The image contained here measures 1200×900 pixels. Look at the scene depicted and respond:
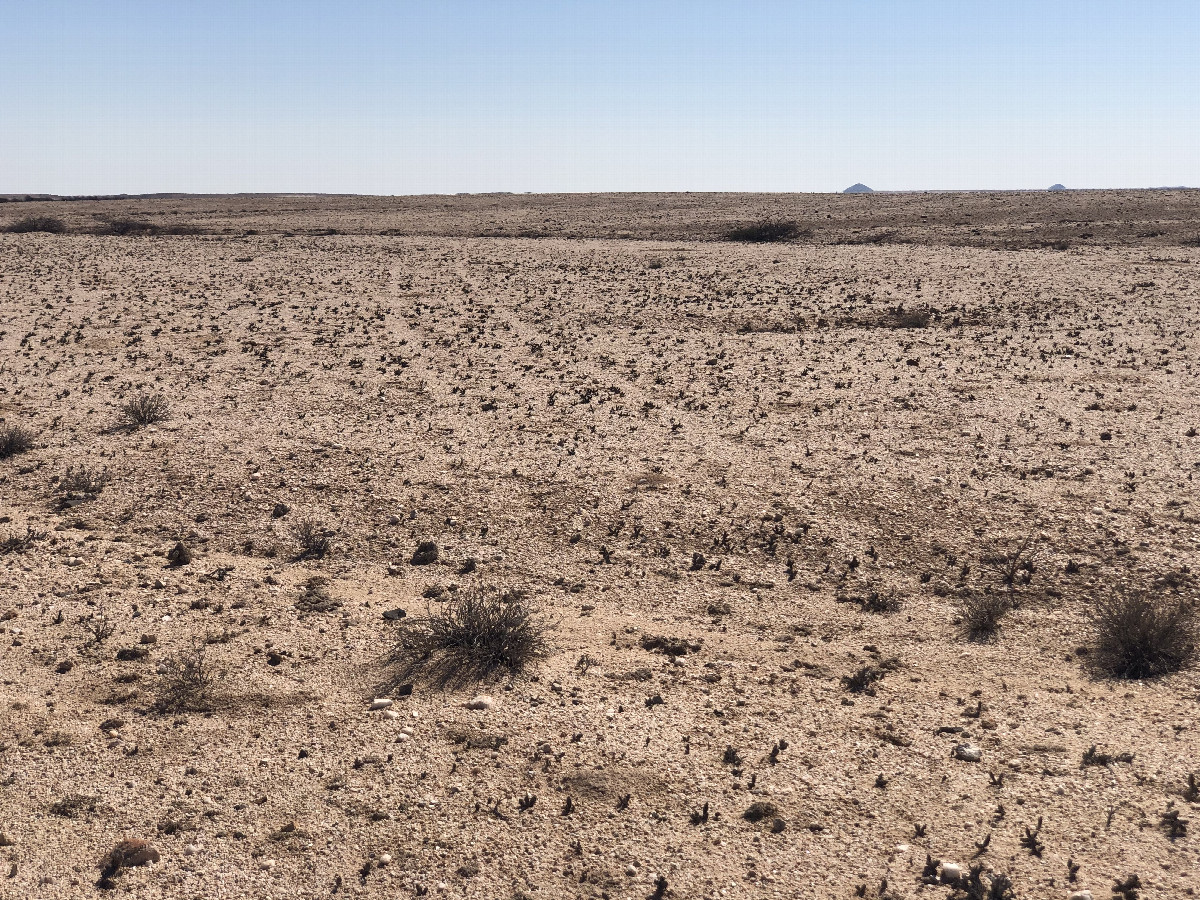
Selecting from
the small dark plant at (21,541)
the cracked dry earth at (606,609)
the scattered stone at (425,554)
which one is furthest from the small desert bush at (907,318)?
the small dark plant at (21,541)

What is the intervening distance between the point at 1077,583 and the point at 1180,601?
0.80 meters

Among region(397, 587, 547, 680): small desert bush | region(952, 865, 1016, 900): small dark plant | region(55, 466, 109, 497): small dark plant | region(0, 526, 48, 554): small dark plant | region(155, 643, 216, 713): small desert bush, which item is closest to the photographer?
region(952, 865, 1016, 900): small dark plant

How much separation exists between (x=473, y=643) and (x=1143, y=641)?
5.09 metres

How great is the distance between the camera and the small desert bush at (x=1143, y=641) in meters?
7.35

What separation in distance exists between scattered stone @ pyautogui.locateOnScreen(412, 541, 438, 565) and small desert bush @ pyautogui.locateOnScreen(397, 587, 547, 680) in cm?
154

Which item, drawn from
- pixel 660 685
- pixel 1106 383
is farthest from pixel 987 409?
pixel 660 685

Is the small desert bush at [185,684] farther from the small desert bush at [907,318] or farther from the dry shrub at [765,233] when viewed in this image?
the dry shrub at [765,233]

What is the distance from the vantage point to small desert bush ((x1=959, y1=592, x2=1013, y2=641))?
26.3ft

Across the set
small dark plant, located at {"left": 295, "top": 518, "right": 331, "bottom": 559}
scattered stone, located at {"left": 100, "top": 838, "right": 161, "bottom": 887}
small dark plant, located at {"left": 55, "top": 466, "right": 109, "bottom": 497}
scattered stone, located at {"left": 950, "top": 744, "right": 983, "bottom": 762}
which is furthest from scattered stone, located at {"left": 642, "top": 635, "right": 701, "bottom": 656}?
small dark plant, located at {"left": 55, "top": 466, "right": 109, "bottom": 497}

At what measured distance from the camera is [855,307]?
22312 mm

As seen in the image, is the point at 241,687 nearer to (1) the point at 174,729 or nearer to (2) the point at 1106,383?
(1) the point at 174,729

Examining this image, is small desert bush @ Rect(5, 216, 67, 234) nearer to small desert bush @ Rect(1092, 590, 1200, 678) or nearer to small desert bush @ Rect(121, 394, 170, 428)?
small desert bush @ Rect(121, 394, 170, 428)

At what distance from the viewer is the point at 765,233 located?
40.1m

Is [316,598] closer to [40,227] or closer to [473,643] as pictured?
[473,643]
